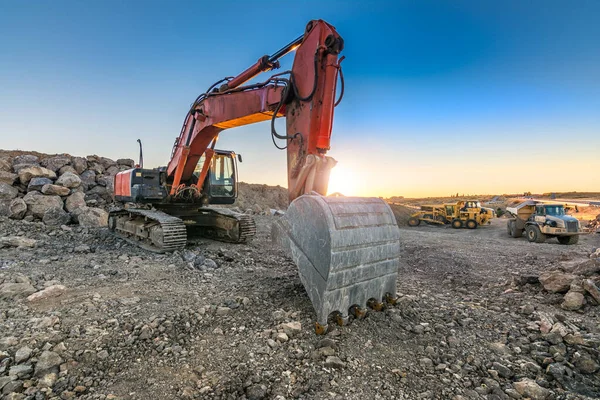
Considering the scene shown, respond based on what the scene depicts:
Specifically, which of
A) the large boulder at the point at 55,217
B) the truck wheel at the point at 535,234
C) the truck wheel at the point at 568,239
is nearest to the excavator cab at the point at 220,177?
the large boulder at the point at 55,217

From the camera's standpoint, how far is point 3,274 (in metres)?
4.87

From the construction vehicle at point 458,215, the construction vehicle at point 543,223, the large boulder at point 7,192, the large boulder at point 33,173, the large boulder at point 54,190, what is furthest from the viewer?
the construction vehicle at point 458,215

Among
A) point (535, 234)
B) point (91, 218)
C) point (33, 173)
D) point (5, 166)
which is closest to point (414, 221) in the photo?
point (535, 234)

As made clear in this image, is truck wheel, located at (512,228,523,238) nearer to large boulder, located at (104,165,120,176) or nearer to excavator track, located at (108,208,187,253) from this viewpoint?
excavator track, located at (108,208,187,253)

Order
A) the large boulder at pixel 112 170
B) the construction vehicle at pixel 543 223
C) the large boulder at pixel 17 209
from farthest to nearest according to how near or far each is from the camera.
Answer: the large boulder at pixel 112 170
the construction vehicle at pixel 543 223
the large boulder at pixel 17 209

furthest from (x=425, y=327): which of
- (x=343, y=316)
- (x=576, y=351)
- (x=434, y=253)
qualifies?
(x=434, y=253)

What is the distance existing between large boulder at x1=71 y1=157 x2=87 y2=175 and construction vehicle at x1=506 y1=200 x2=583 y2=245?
1966 cm

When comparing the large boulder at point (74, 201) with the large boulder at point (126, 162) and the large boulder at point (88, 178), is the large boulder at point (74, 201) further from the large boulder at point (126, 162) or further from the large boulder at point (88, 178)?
the large boulder at point (126, 162)

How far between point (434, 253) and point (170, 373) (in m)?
7.30

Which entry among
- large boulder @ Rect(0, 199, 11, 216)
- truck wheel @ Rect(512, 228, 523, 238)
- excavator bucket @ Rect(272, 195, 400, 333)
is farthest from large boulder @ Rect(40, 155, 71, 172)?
truck wheel @ Rect(512, 228, 523, 238)

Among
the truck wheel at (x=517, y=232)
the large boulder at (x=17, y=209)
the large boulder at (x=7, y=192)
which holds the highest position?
the large boulder at (x=7, y=192)

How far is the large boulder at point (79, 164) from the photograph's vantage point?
1516 centimetres

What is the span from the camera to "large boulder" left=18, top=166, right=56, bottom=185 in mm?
12945

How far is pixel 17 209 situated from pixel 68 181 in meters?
2.37
